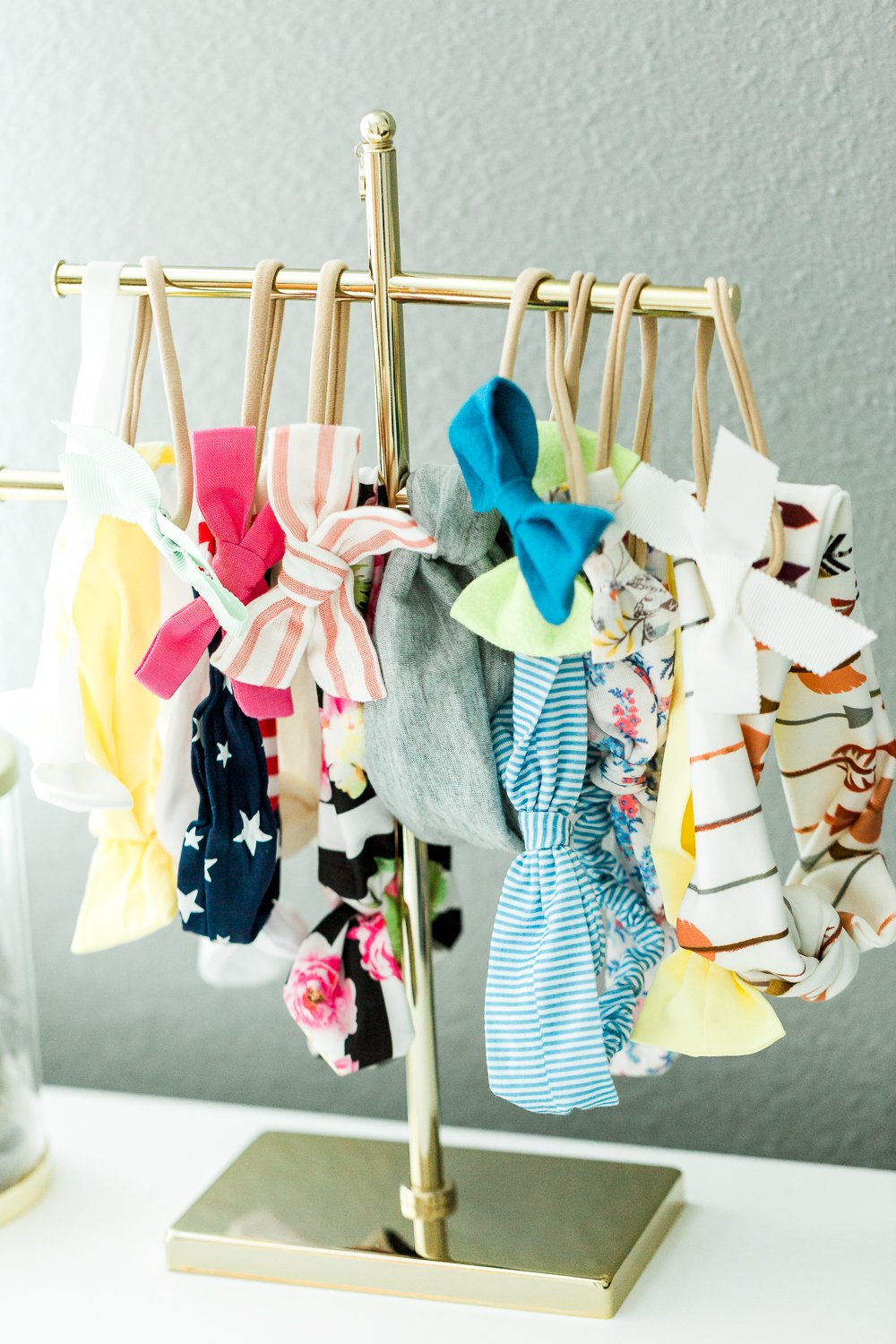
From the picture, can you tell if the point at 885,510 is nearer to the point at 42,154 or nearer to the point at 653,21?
the point at 653,21

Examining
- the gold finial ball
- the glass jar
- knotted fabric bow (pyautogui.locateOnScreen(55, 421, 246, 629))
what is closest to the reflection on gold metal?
the gold finial ball

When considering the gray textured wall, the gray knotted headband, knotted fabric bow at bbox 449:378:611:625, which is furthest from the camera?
the gray textured wall

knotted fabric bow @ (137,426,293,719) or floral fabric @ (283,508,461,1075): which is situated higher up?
knotted fabric bow @ (137,426,293,719)

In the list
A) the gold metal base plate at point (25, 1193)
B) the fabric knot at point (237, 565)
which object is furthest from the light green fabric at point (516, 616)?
the gold metal base plate at point (25, 1193)

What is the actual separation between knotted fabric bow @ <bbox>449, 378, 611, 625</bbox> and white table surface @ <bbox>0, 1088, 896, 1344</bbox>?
41cm

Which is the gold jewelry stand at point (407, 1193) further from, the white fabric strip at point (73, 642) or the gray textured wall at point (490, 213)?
the gray textured wall at point (490, 213)

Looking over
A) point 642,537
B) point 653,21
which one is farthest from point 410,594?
point 653,21

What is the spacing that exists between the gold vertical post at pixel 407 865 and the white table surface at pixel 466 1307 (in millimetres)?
64

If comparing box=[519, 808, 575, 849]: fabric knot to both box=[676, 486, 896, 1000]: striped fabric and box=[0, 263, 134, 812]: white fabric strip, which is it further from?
box=[0, 263, 134, 812]: white fabric strip

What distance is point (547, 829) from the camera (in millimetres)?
689

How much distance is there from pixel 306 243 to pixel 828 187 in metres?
0.34

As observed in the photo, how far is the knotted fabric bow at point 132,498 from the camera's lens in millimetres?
652

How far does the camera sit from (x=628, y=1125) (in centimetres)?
103

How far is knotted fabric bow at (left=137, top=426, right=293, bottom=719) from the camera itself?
2.24 feet
